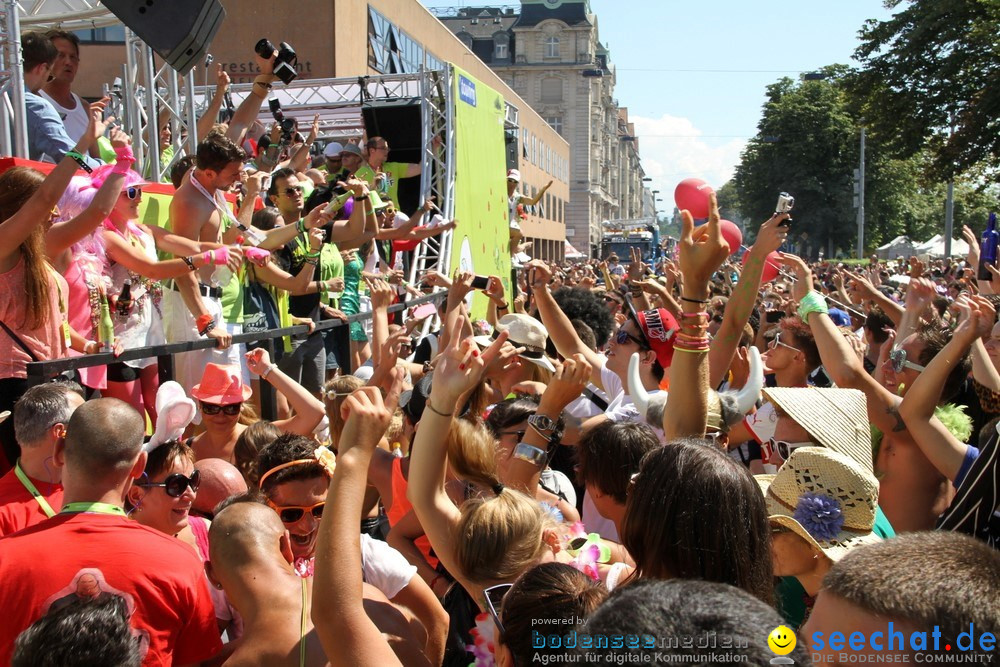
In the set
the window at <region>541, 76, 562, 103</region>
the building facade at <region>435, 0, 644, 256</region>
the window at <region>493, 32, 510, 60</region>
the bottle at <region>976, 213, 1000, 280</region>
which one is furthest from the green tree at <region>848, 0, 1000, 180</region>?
the window at <region>493, 32, 510, 60</region>

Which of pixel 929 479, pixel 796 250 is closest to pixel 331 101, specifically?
pixel 929 479

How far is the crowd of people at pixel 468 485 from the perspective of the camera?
1.52 metres

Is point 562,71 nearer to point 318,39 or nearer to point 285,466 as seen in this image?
point 318,39

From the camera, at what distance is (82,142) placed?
3781 millimetres

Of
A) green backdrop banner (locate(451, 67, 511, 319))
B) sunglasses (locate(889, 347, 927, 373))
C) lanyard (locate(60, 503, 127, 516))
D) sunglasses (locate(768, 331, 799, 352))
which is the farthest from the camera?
green backdrop banner (locate(451, 67, 511, 319))

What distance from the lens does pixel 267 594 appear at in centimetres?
237

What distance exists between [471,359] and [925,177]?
21280mm

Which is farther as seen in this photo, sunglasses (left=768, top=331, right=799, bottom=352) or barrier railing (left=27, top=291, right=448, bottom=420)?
sunglasses (left=768, top=331, right=799, bottom=352)

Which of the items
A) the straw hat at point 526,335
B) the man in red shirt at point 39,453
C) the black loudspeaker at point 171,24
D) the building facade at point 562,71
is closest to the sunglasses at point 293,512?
the man in red shirt at point 39,453

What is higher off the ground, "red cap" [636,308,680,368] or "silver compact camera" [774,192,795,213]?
"silver compact camera" [774,192,795,213]

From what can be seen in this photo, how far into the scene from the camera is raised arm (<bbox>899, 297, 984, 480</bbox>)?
10.7 ft

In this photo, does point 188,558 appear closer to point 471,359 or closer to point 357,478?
point 357,478

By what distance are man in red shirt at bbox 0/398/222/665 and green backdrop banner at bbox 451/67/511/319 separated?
8.81m

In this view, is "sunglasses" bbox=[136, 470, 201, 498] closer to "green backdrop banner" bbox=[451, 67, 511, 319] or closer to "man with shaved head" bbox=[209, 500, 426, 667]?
"man with shaved head" bbox=[209, 500, 426, 667]
